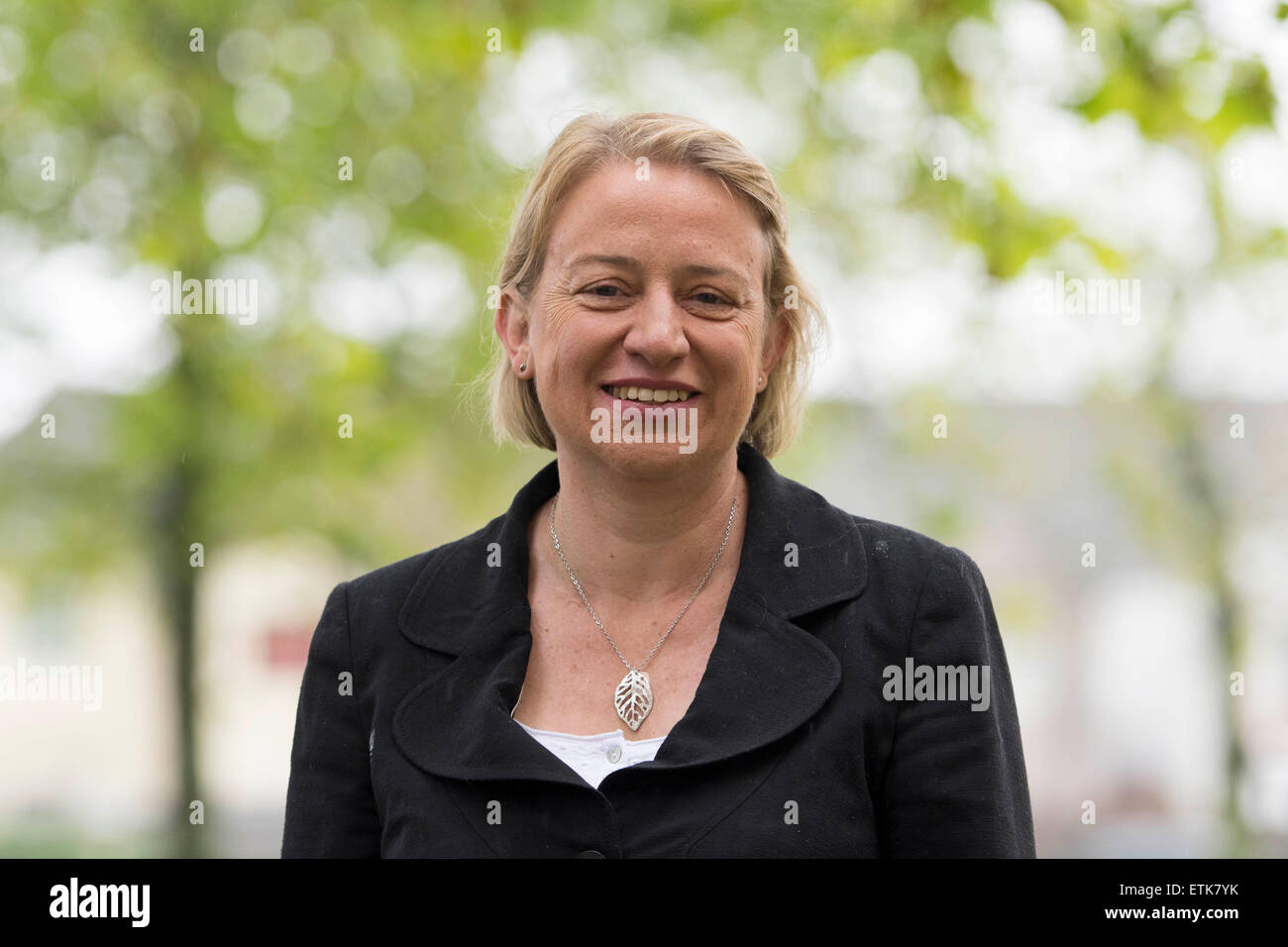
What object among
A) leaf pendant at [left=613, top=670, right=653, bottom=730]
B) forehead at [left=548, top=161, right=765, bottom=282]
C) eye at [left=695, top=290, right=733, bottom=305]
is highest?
forehead at [left=548, top=161, right=765, bottom=282]

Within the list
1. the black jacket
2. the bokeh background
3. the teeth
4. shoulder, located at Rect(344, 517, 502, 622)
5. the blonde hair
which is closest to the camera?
the black jacket

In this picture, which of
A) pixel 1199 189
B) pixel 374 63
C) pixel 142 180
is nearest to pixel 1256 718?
pixel 1199 189

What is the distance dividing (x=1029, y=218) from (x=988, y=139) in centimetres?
67

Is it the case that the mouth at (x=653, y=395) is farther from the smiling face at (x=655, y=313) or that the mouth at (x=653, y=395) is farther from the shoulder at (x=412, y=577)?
the shoulder at (x=412, y=577)

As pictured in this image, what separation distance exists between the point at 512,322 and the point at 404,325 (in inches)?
239

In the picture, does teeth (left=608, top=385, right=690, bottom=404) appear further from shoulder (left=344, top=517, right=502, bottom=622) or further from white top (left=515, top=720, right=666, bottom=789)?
white top (left=515, top=720, right=666, bottom=789)

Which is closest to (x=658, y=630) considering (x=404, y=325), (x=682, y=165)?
(x=682, y=165)

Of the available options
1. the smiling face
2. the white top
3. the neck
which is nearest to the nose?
the smiling face

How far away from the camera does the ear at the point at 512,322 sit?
260cm

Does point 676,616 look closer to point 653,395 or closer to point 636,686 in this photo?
point 636,686

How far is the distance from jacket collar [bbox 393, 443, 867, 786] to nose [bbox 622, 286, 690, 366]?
0.41 meters

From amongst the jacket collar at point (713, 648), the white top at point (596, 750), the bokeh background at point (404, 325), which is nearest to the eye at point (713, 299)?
the jacket collar at point (713, 648)

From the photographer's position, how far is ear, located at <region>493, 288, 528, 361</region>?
103 inches

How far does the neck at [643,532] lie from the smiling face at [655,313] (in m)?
0.10
